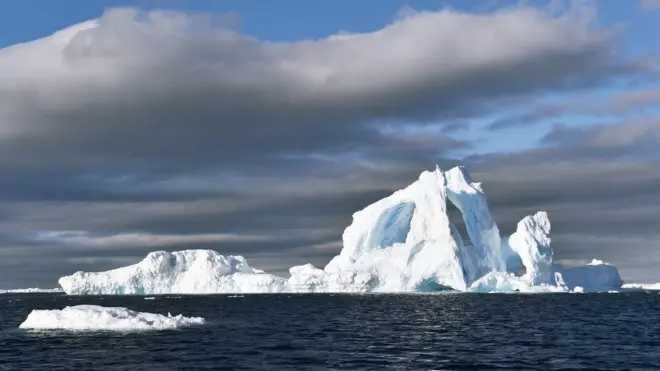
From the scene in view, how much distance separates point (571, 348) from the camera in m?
39.6

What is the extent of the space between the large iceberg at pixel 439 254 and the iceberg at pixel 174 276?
9864 mm

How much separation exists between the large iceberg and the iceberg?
986 cm

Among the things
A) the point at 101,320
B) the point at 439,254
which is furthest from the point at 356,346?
the point at 439,254

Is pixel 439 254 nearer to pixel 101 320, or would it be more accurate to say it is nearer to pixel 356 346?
pixel 101 320

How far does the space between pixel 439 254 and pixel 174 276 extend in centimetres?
6223

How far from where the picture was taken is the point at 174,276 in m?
151

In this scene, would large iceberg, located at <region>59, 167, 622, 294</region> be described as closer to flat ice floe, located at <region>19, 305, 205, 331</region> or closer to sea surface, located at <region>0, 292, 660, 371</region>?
sea surface, located at <region>0, 292, 660, 371</region>

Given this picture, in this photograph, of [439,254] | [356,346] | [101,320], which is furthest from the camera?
[439,254]

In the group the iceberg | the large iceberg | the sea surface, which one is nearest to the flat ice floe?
the sea surface

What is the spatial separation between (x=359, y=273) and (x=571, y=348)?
82.9 metres

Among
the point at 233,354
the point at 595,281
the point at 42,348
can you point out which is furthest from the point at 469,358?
the point at 595,281

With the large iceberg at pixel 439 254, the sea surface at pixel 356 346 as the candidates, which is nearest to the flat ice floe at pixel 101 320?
the sea surface at pixel 356 346

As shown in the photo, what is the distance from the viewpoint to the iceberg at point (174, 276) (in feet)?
484

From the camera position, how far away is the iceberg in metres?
148
